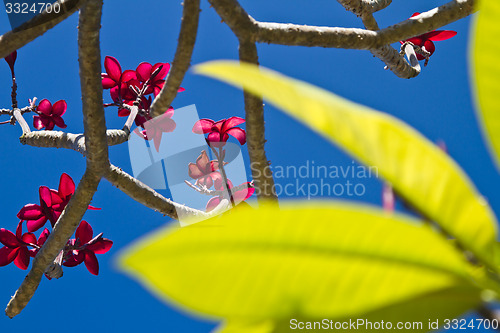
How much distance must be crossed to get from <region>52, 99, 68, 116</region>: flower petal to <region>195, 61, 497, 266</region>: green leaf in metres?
1.41

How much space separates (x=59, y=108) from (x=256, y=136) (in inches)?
38.1

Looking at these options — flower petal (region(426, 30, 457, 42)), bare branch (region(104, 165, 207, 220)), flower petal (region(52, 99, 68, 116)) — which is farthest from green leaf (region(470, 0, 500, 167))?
flower petal (region(52, 99, 68, 116))

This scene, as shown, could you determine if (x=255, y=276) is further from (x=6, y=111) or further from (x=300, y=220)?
(x=6, y=111)

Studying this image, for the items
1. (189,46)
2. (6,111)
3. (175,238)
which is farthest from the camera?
(6,111)

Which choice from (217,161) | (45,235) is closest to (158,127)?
(217,161)

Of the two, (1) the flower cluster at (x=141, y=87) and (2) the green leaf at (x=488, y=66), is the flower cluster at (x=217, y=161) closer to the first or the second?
(1) the flower cluster at (x=141, y=87)

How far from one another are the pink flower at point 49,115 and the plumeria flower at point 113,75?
0.33 meters

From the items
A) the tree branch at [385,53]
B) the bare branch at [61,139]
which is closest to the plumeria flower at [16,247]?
the bare branch at [61,139]

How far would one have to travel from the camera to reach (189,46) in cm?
71

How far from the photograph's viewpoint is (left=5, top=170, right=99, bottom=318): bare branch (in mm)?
886

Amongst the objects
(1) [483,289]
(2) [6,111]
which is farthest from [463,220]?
(2) [6,111]

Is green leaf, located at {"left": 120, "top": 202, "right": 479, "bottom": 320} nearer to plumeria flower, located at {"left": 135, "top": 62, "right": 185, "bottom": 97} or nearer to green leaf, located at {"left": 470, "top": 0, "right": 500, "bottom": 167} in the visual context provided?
green leaf, located at {"left": 470, "top": 0, "right": 500, "bottom": 167}

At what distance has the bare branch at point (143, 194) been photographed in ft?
2.98

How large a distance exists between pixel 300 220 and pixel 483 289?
0.26 feet
